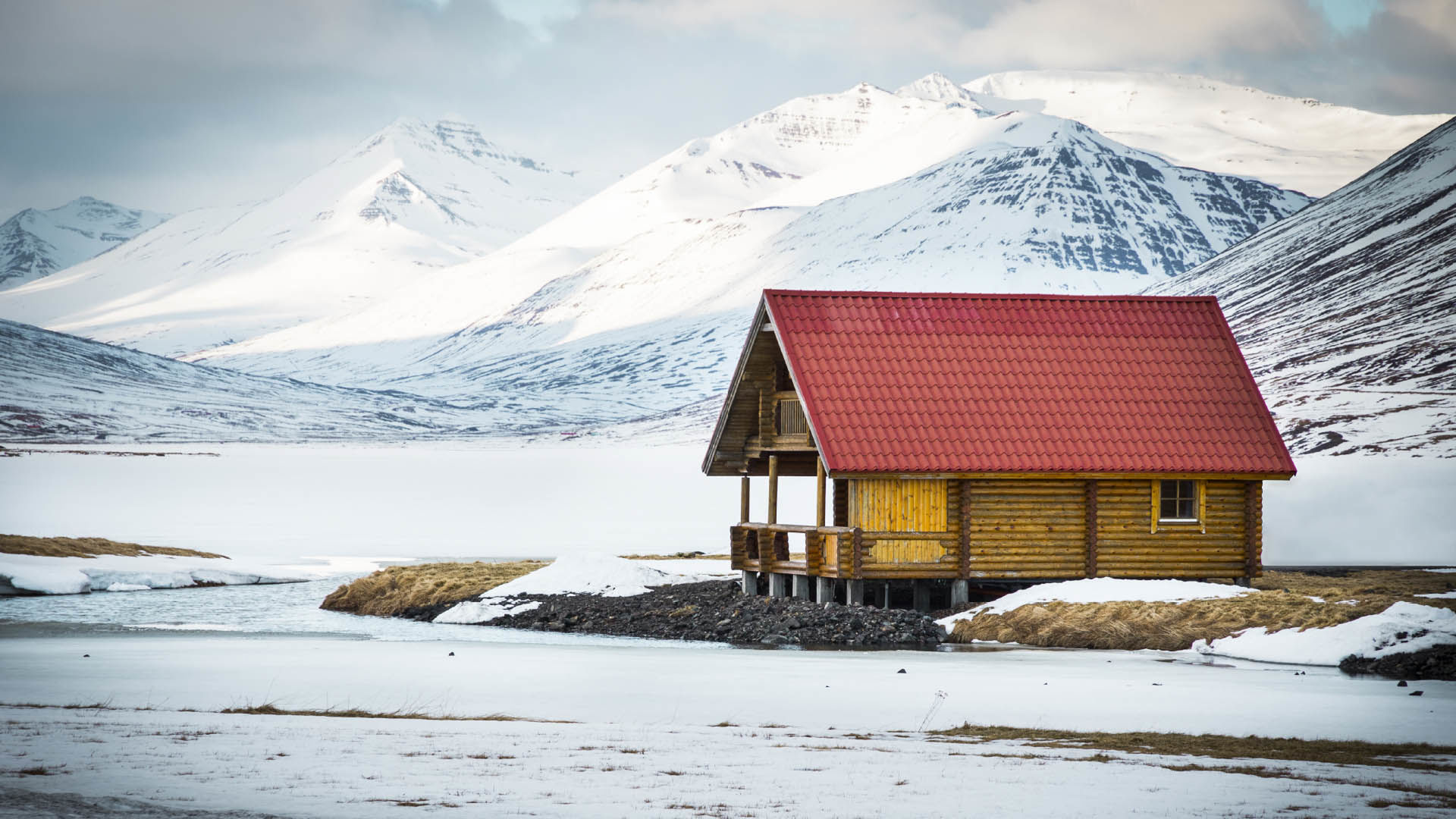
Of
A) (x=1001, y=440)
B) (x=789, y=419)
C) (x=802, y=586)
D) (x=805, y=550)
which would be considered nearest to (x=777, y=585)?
(x=802, y=586)

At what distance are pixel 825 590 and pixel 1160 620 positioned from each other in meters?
6.81

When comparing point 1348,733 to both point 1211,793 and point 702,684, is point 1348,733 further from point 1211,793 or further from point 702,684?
point 702,684

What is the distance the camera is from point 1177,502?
3250cm

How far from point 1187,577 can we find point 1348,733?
1665 cm

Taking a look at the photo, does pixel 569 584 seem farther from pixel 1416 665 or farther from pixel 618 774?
pixel 618 774

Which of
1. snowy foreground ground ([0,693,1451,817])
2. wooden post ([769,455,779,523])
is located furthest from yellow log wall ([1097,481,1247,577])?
snowy foreground ground ([0,693,1451,817])

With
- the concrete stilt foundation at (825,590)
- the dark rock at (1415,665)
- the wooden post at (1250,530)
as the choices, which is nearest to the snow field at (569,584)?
the concrete stilt foundation at (825,590)

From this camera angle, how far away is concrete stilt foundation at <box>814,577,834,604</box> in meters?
30.9

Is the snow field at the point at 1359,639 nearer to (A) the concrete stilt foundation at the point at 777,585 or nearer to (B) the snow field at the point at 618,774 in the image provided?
(B) the snow field at the point at 618,774

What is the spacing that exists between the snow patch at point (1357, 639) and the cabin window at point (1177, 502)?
24.8 feet

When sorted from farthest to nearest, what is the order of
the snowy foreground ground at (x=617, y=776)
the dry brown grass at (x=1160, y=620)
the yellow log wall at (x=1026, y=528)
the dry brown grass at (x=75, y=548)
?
1. the dry brown grass at (x=75, y=548)
2. the yellow log wall at (x=1026, y=528)
3. the dry brown grass at (x=1160, y=620)
4. the snowy foreground ground at (x=617, y=776)

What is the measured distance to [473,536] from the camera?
6097 cm

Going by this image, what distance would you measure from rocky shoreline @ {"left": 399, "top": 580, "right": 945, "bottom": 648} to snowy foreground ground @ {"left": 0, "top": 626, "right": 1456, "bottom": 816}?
2216mm

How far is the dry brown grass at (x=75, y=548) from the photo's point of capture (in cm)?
4262
